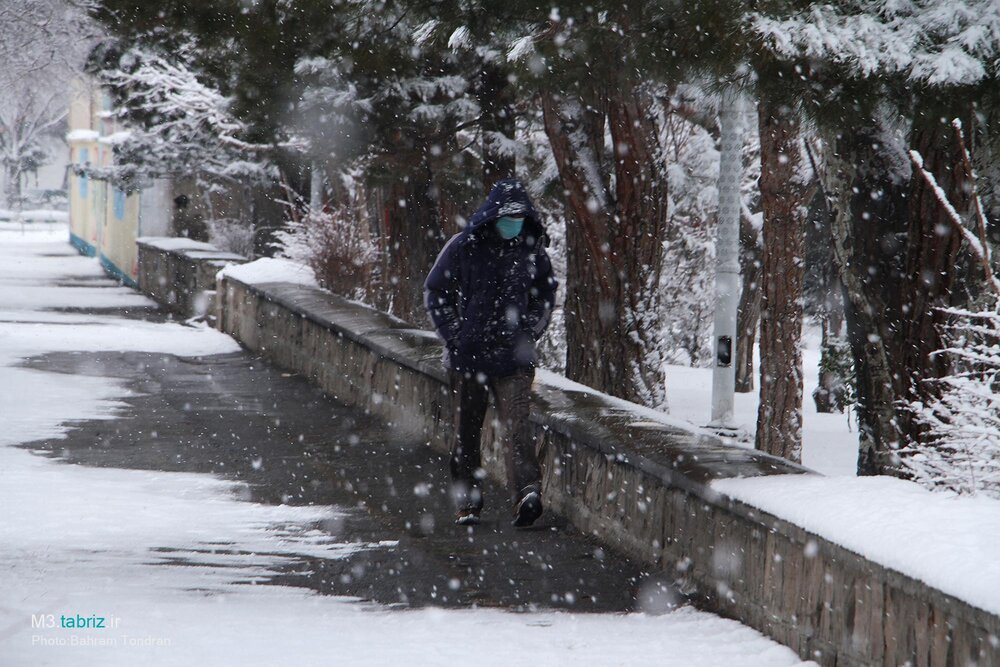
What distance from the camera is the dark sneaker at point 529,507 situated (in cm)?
729

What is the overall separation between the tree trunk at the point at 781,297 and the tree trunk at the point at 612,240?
411 cm

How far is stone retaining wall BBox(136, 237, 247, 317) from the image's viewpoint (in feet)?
66.0

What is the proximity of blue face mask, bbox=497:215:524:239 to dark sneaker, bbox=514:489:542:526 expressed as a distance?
128cm

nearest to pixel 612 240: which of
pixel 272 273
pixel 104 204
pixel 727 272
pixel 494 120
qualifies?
pixel 727 272

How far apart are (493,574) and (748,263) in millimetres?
21442

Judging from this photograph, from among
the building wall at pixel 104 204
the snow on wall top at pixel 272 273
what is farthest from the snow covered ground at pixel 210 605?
the building wall at pixel 104 204

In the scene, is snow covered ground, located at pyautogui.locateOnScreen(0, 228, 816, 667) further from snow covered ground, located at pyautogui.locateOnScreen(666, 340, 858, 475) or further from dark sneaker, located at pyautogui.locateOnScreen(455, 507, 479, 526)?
snow covered ground, located at pyautogui.locateOnScreen(666, 340, 858, 475)

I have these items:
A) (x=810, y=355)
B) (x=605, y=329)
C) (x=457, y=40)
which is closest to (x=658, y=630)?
(x=457, y=40)

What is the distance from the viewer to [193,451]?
9.58 metres

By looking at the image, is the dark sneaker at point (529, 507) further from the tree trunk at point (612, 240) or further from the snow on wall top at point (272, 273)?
the snow on wall top at point (272, 273)

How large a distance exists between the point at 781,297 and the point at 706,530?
11999 millimetres

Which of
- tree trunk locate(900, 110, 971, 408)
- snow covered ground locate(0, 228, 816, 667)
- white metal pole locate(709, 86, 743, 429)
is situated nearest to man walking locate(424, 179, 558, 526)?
snow covered ground locate(0, 228, 816, 667)

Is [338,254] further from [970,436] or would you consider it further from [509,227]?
[970,436]

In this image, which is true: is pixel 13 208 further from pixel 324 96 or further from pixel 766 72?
pixel 766 72
